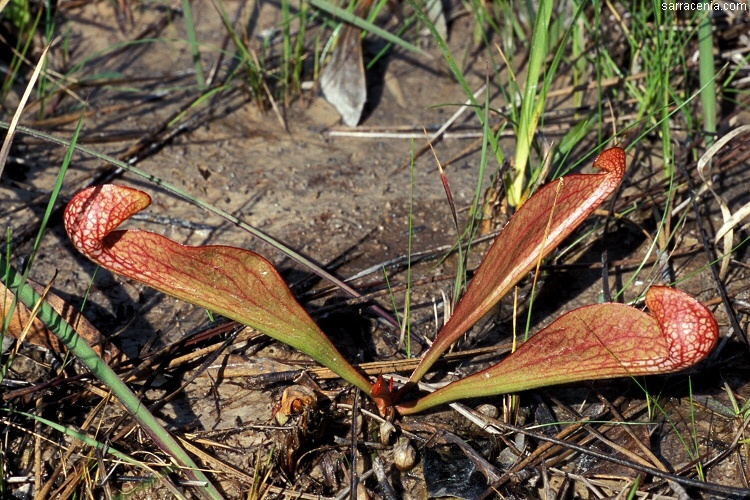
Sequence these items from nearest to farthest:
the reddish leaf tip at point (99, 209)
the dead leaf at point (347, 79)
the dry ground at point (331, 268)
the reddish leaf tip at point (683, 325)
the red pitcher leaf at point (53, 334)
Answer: the reddish leaf tip at point (683, 325) → the reddish leaf tip at point (99, 209) → the dry ground at point (331, 268) → the red pitcher leaf at point (53, 334) → the dead leaf at point (347, 79)

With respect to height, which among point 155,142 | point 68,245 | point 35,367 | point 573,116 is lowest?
point 35,367

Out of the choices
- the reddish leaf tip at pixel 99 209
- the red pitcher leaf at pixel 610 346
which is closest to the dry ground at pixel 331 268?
the red pitcher leaf at pixel 610 346

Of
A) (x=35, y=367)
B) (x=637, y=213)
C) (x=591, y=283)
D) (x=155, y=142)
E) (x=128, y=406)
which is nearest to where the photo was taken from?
(x=128, y=406)

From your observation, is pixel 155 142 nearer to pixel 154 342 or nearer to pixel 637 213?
pixel 154 342

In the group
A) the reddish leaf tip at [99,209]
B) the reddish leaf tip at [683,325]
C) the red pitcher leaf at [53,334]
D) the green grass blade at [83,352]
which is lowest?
the red pitcher leaf at [53,334]

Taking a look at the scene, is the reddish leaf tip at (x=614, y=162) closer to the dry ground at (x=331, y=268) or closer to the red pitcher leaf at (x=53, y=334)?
the dry ground at (x=331, y=268)

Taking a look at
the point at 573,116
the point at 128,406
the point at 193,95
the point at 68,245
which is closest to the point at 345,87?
the point at 193,95

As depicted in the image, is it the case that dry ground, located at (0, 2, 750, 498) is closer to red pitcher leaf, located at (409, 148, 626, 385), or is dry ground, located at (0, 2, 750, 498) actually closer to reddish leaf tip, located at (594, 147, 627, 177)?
red pitcher leaf, located at (409, 148, 626, 385)

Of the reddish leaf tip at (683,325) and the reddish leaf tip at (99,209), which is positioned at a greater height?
the reddish leaf tip at (99,209)

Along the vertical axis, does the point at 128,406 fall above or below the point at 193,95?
below
